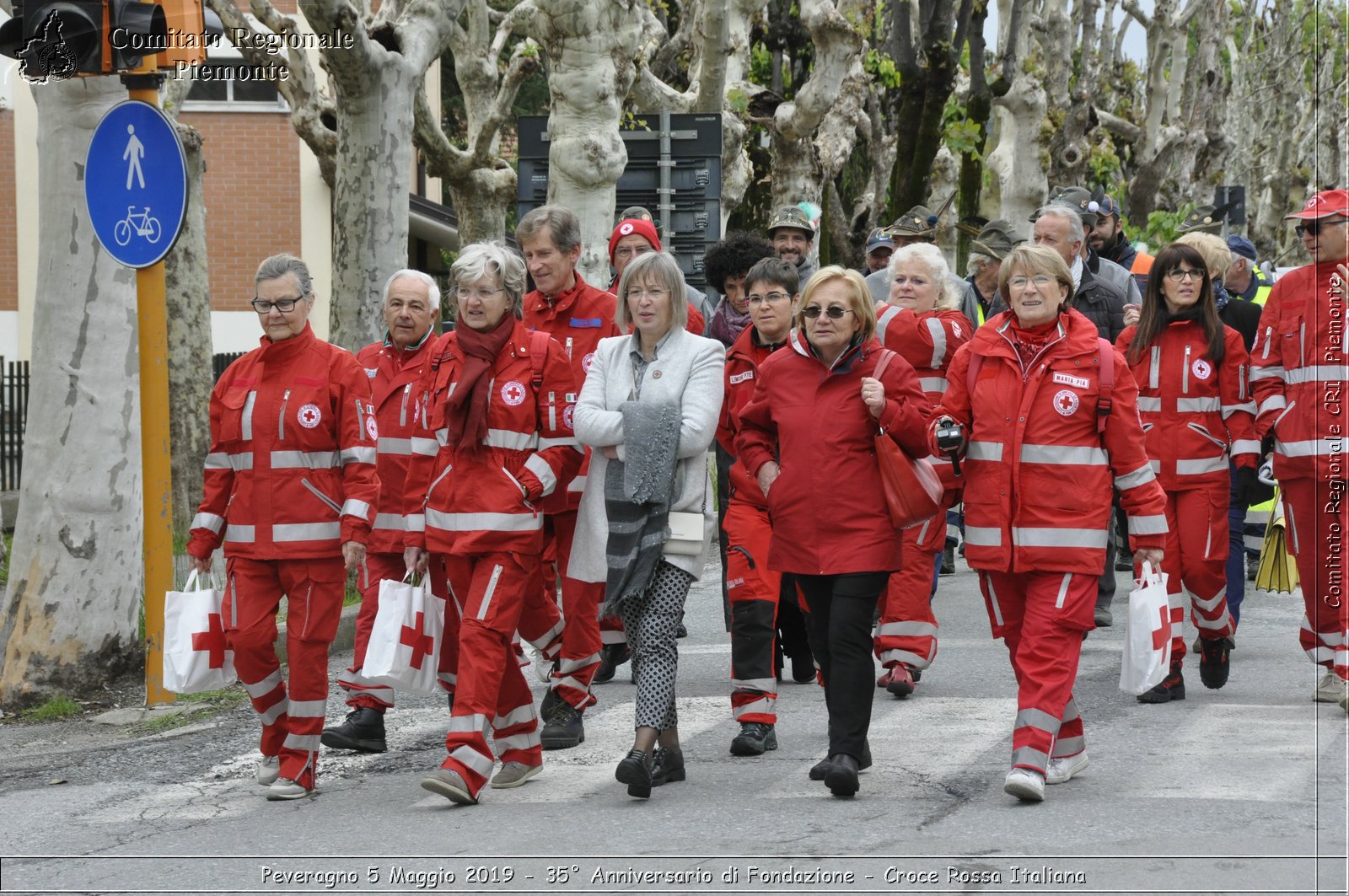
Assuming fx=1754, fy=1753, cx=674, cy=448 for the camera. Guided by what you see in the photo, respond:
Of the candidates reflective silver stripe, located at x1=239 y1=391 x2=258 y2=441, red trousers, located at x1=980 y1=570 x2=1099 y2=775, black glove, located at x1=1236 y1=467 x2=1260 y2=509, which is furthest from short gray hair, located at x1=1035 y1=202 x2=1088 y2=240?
reflective silver stripe, located at x1=239 y1=391 x2=258 y2=441

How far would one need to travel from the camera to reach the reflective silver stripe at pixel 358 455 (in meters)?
6.73

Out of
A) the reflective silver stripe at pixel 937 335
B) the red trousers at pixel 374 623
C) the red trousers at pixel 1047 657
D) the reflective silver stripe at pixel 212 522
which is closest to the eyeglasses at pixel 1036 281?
the red trousers at pixel 1047 657

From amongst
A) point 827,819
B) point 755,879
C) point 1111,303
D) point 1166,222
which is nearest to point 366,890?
point 755,879

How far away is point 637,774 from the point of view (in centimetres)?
621

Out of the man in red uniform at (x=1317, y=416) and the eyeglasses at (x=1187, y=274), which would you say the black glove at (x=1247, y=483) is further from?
the eyeglasses at (x=1187, y=274)

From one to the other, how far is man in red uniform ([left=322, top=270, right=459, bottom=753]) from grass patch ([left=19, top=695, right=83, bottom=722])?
1.65 metres

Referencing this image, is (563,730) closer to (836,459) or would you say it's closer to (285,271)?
(836,459)

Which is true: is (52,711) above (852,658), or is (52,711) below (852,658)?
below

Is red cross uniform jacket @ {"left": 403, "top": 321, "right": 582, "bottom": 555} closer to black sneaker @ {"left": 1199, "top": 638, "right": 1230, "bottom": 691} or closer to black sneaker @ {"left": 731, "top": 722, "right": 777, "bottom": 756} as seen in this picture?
black sneaker @ {"left": 731, "top": 722, "right": 777, "bottom": 756}

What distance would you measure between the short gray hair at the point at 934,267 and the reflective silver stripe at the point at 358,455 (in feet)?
9.53

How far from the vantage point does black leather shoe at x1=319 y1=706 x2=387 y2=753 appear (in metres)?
7.33

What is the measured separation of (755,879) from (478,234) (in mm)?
18243

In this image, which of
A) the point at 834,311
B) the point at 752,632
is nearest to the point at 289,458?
the point at 752,632

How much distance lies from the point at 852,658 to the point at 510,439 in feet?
4.89
